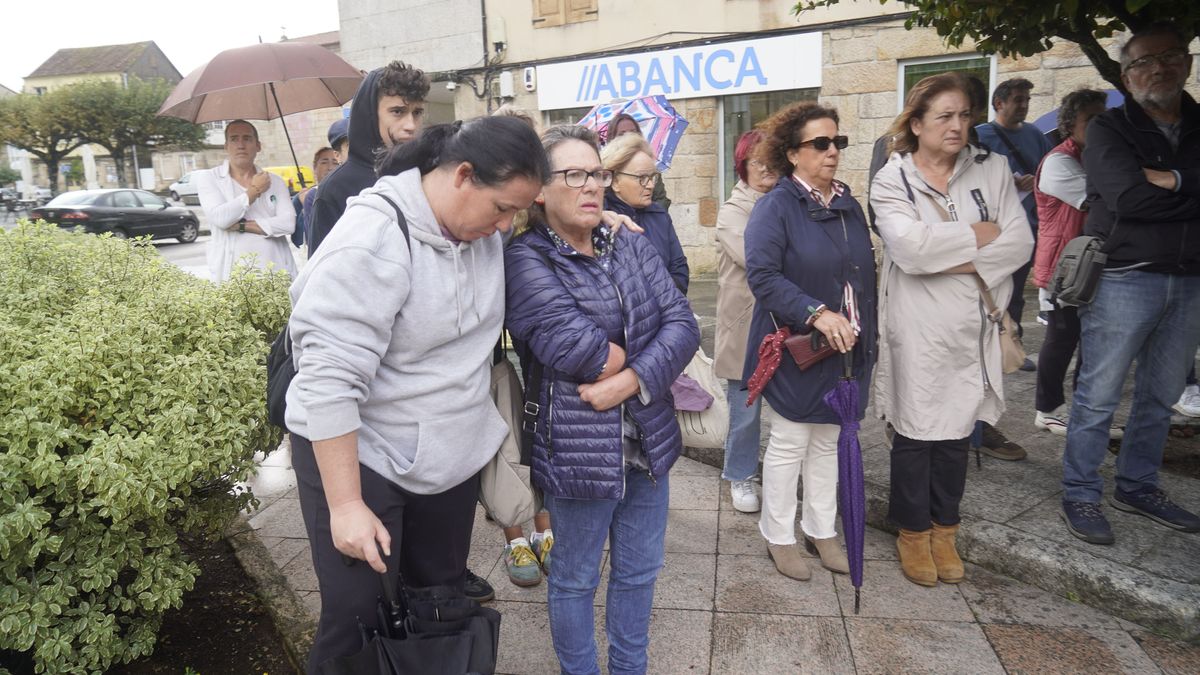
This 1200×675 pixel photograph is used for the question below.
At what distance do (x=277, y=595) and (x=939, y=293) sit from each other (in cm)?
300

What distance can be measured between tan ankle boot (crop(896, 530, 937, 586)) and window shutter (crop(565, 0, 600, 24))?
10.2 m

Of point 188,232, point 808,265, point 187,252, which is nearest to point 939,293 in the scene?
point 808,265

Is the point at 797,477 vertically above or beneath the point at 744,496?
above

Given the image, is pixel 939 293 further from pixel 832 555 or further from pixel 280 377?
pixel 280 377

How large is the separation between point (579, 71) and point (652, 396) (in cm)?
1059

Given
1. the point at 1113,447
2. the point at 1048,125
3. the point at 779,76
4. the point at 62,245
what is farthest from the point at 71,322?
the point at 779,76

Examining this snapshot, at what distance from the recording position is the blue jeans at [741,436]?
4137mm

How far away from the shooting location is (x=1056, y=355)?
4.70 meters

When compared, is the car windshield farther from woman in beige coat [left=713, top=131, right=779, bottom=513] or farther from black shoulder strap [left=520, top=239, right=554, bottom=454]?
black shoulder strap [left=520, top=239, right=554, bottom=454]

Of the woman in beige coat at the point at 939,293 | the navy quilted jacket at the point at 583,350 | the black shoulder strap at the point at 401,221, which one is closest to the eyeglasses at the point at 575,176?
the navy quilted jacket at the point at 583,350

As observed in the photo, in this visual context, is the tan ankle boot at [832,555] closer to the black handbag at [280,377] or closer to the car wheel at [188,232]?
the black handbag at [280,377]

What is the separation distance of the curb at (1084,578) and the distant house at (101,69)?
61310 millimetres

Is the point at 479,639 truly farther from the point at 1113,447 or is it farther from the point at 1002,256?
the point at 1113,447

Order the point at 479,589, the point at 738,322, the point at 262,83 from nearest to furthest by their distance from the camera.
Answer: the point at 479,589
the point at 738,322
the point at 262,83
